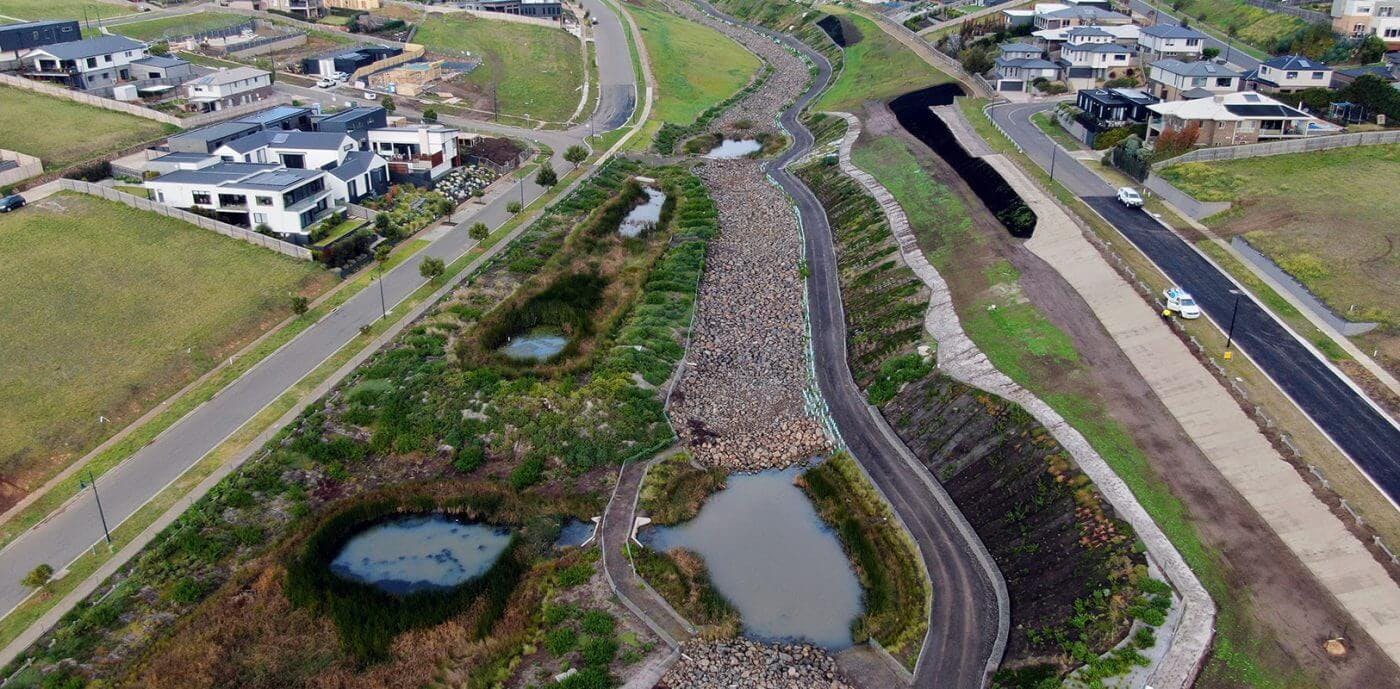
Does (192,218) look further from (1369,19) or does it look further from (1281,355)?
(1369,19)

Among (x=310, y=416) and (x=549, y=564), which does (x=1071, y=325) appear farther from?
(x=310, y=416)

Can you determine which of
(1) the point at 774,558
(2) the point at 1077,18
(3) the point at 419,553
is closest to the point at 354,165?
(3) the point at 419,553

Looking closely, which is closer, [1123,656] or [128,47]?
[1123,656]

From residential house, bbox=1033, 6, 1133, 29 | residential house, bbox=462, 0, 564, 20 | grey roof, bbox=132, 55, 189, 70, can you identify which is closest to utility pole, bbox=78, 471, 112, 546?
grey roof, bbox=132, 55, 189, 70

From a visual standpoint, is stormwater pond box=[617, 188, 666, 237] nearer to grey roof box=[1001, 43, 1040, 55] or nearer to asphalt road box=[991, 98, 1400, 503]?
asphalt road box=[991, 98, 1400, 503]

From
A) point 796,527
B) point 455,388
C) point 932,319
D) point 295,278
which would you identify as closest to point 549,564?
point 796,527
